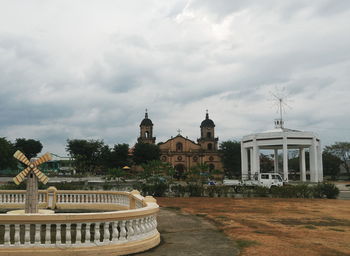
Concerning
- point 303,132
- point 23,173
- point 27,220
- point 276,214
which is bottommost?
point 276,214

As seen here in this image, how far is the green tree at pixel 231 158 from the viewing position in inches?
2896

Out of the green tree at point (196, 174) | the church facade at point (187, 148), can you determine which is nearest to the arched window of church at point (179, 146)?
the church facade at point (187, 148)

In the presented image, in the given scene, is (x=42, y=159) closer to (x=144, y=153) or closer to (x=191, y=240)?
(x=191, y=240)

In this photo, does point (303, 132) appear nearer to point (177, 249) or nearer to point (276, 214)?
point (276, 214)

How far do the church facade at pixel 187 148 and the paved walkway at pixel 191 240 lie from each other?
66.8 metres

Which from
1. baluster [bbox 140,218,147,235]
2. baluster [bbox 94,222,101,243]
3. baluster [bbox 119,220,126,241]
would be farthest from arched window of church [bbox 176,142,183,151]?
baluster [bbox 94,222,101,243]

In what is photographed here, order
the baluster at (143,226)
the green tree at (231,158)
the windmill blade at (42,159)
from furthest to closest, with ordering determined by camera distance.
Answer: the green tree at (231,158)
the windmill blade at (42,159)
the baluster at (143,226)

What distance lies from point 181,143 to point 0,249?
74.6 meters

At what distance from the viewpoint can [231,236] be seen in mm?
9266

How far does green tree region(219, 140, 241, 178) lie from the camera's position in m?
73.6

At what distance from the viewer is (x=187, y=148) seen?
265 ft

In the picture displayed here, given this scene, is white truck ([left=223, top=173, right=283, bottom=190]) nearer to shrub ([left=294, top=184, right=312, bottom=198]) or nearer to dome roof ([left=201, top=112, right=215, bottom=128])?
shrub ([left=294, top=184, right=312, bottom=198])

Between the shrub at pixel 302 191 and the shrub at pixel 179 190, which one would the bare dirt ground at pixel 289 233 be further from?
the shrub at pixel 179 190

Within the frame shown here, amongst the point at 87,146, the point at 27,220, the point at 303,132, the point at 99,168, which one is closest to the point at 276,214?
the point at 27,220
